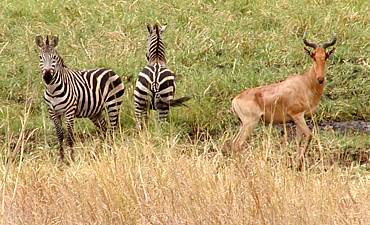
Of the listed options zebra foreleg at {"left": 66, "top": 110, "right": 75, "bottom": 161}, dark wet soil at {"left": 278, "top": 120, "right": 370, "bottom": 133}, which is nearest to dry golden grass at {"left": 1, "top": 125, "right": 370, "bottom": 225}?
zebra foreleg at {"left": 66, "top": 110, "right": 75, "bottom": 161}

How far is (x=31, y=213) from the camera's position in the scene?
23.1 feet

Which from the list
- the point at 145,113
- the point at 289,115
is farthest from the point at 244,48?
the point at 289,115

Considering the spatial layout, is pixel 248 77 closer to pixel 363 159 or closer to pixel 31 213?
pixel 363 159

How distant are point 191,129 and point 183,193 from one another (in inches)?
200

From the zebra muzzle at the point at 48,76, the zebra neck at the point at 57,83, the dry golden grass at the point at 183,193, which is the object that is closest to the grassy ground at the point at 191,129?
the dry golden grass at the point at 183,193

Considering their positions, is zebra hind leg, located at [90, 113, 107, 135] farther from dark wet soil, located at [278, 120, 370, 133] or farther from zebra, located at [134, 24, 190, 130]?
dark wet soil, located at [278, 120, 370, 133]

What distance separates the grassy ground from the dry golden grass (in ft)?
0.03

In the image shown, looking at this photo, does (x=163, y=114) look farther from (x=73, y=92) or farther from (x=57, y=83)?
(x=57, y=83)

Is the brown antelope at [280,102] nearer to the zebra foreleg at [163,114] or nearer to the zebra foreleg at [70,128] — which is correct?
the zebra foreleg at [163,114]

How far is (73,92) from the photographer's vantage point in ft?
38.6

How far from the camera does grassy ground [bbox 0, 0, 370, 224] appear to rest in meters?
6.95

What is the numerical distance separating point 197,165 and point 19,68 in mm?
7258

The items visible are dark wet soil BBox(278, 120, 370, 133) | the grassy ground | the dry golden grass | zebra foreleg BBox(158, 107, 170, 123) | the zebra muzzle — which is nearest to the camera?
the dry golden grass

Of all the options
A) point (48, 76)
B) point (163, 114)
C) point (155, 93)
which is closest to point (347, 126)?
point (163, 114)
